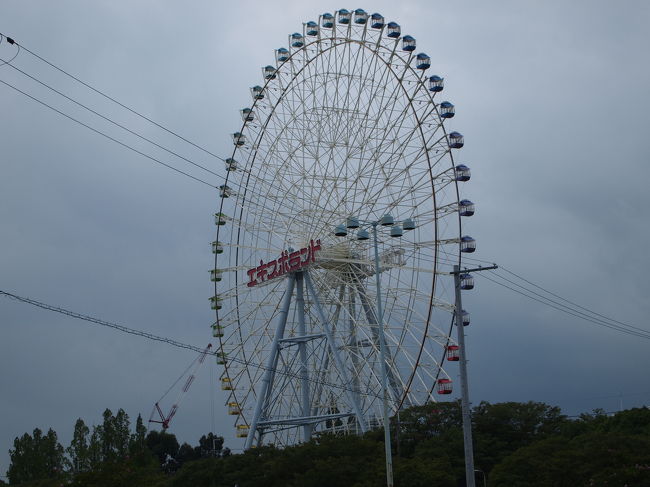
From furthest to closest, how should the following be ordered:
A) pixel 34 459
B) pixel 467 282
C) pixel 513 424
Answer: pixel 34 459, pixel 513 424, pixel 467 282

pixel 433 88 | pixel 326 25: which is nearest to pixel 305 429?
pixel 433 88

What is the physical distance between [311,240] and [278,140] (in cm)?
680

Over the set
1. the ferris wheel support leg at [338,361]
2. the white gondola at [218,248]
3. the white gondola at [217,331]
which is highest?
→ the white gondola at [218,248]

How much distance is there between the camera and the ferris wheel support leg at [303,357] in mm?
46375

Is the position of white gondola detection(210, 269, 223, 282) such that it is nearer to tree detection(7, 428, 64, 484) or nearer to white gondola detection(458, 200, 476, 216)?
white gondola detection(458, 200, 476, 216)

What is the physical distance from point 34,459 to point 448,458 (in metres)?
40.0

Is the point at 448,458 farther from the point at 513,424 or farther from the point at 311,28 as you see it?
the point at 311,28

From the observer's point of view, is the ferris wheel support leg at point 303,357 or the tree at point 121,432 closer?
the ferris wheel support leg at point 303,357

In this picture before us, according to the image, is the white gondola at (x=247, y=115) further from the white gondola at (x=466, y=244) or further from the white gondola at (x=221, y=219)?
the white gondola at (x=466, y=244)

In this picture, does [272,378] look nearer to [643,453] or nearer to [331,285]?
[331,285]

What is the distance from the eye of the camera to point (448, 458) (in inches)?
1738

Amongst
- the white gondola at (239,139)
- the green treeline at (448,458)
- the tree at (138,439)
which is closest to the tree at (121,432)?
the tree at (138,439)

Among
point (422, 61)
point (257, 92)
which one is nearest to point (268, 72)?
point (257, 92)

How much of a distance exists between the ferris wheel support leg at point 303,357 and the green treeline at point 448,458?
2.18 m
